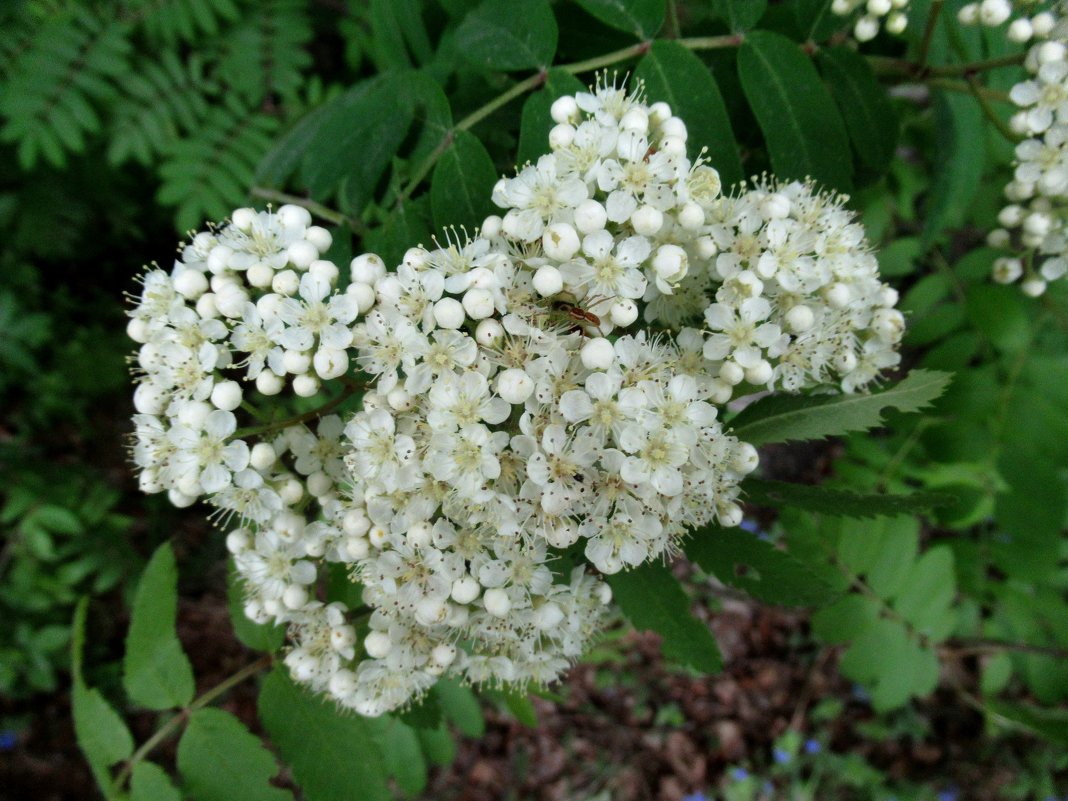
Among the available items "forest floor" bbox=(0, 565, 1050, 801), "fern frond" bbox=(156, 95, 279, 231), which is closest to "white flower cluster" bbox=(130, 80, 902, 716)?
"fern frond" bbox=(156, 95, 279, 231)

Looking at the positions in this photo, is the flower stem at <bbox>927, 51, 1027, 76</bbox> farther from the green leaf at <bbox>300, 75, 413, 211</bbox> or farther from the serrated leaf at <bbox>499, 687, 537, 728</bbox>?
the serrated leaf at <bbox>499, 687, 537, 728</bbox>

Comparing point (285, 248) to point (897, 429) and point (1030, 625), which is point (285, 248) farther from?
point (1030, 625)

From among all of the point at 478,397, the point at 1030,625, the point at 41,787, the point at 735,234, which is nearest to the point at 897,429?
the point at 1030,625

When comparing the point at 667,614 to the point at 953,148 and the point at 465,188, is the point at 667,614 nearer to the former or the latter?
the point at 465,188

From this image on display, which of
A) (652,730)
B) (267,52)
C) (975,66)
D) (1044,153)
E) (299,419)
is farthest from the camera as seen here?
(652,730)

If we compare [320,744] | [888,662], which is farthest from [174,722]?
[888,662]
